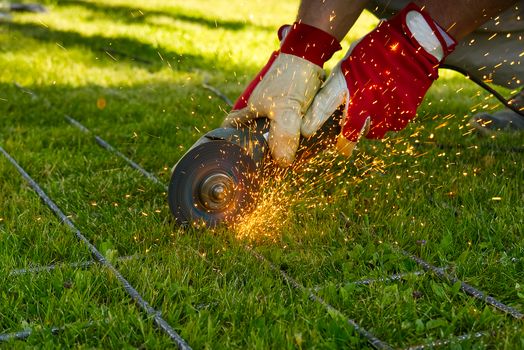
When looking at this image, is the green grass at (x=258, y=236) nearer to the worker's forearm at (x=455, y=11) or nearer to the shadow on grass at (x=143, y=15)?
the worker's forearm at (x=455, y=11)

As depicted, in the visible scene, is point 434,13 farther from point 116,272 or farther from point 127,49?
point 127,49

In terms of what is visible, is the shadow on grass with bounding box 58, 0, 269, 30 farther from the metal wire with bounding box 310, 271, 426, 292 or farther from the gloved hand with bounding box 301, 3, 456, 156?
the metal wire with bounding box 310, 271, 426, 292

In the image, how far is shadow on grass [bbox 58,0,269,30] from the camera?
868 cm

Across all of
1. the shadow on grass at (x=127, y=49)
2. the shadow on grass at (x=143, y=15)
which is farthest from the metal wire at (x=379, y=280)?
the shadow on grass at (x=143, y=15)

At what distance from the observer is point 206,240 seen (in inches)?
98.5

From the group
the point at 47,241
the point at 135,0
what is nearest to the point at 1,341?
the point at 47,241

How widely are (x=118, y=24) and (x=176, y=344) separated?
6.74m

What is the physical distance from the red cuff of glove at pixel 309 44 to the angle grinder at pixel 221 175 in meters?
0.21

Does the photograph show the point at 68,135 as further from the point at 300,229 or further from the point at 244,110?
the point at 300,229

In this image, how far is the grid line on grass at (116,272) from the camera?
1934 mm

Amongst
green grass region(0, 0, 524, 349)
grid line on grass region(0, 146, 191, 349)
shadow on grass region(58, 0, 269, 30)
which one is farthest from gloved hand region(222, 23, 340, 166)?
shadow on grass region(58, 0, 269, 30)

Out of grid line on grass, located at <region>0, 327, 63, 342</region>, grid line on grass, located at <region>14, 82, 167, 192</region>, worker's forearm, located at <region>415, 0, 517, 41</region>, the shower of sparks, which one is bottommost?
grid line on grass, located at <region>14, 82, 167, 192</region>

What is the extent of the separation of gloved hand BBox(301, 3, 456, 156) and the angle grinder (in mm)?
82

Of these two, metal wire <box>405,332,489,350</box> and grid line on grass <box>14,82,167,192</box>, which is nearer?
metal wire <box>405,332,489,350</box>
